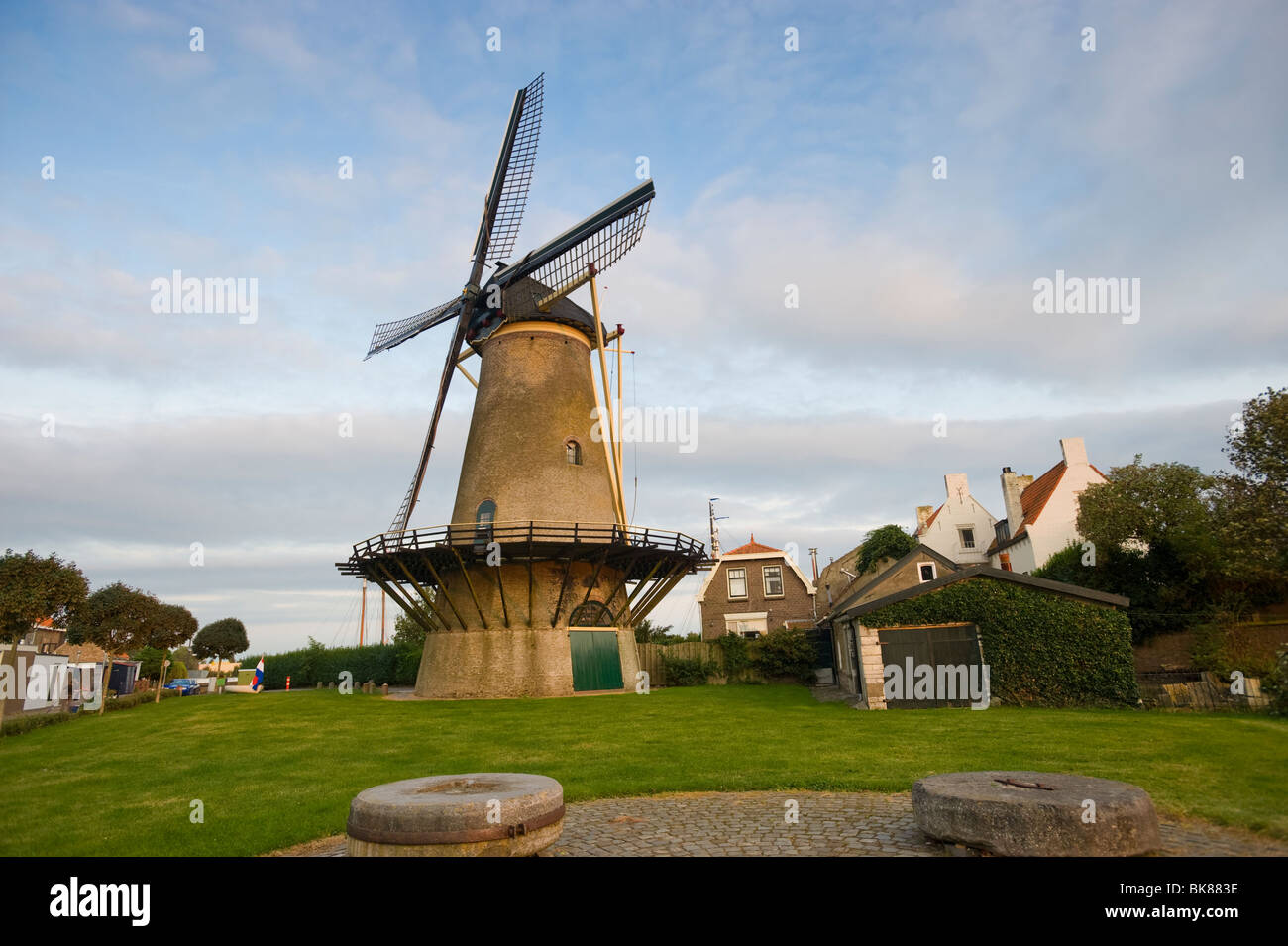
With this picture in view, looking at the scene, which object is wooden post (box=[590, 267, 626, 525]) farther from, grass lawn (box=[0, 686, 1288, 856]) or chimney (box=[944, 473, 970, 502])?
chimney (box=[944, 473, 970, 502])

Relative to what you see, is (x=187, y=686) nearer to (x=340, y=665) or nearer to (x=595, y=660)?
(x=340, y=665)

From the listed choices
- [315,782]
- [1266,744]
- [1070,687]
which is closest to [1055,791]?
[1266,744]

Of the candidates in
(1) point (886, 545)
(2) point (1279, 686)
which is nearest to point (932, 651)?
(2) point (1279, 686)

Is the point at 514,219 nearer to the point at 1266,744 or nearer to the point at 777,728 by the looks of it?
the point at 777,728

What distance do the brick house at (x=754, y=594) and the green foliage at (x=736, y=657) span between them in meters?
3.97

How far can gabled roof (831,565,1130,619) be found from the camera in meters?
17.3

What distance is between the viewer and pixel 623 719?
16.1 m

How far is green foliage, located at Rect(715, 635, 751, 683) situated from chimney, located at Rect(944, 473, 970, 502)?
15.7 metres

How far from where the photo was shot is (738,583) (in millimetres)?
34750

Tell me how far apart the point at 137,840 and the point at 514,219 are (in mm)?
24307

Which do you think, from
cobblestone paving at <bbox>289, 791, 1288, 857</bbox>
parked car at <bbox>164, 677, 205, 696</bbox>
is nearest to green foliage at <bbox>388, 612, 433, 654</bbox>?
parked car at <bbox>164, 677, 205, 696</bbox>

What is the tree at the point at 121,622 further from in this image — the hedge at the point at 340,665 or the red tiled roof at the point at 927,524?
the red tiled roof at the point at 927,524

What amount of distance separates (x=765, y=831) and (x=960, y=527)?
112 ft

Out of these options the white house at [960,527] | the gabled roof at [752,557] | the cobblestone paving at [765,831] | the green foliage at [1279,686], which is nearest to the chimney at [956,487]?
the white house at [960,527]
